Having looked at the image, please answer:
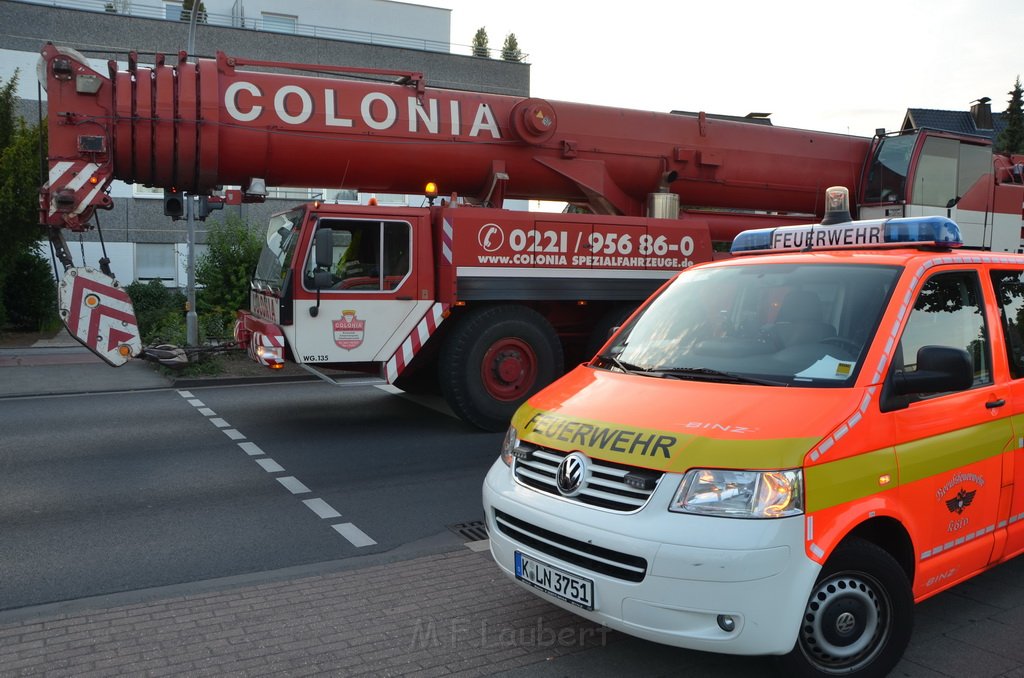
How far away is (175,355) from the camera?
934 cm

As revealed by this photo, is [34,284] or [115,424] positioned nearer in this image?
[115,424]

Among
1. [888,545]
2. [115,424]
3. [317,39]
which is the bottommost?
[115,424]

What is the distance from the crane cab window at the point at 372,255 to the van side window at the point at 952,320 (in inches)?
223

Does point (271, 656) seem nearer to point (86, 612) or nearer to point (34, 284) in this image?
point (86, 612)

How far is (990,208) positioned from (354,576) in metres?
10.3

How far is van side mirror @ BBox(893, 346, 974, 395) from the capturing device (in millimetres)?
3627

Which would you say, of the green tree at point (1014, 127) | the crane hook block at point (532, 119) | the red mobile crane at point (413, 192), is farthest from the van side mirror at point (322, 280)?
the green tree at point (1014, 127)

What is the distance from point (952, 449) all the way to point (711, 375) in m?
1.11

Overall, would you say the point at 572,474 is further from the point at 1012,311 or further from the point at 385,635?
the point at 1012,311

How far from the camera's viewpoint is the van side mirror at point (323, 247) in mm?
8305

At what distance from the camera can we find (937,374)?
3645 millimetres

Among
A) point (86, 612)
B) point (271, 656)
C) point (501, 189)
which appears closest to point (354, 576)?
point (271, 656)

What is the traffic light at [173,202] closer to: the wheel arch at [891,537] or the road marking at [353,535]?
the road marking at [353,535]

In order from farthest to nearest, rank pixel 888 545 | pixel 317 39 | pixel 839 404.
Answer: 1. pixel 317 39
2. pixel 888 545
3. pixel 839 404
